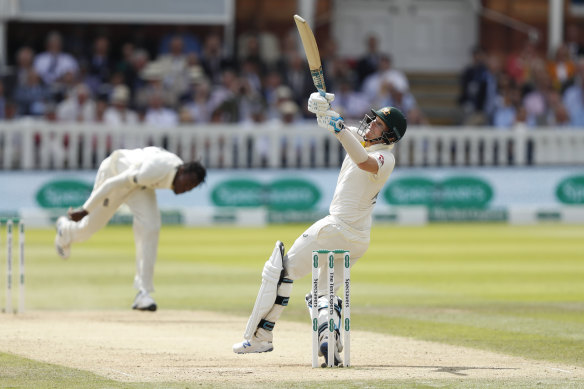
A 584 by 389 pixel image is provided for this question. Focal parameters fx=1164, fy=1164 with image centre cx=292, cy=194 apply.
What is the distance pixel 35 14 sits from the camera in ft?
68.3

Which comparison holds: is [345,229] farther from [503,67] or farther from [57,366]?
[503,67]

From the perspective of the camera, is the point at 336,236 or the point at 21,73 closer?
the point at 336,236

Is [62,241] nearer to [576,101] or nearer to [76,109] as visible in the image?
[76,109]

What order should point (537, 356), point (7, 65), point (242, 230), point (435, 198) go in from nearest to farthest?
1. point (537, 356)
2. point (242, 230)
3. point (435, 198)
4. point (7, 65)

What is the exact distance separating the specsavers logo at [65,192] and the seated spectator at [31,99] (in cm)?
145

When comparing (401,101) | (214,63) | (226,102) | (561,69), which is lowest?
(226,102)

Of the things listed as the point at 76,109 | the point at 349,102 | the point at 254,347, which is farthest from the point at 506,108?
the point at 254,347

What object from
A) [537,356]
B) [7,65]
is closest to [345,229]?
[537,356]

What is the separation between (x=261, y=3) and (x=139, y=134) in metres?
5.30

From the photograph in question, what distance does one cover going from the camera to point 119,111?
62.7 ft

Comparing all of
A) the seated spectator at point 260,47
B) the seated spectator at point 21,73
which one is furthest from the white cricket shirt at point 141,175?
the seated spectator at point 260,47

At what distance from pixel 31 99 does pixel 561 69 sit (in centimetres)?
967

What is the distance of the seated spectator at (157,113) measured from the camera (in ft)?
63.5

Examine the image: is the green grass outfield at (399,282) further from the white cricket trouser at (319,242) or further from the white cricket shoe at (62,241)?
the white cricket trouser at (319,242)
